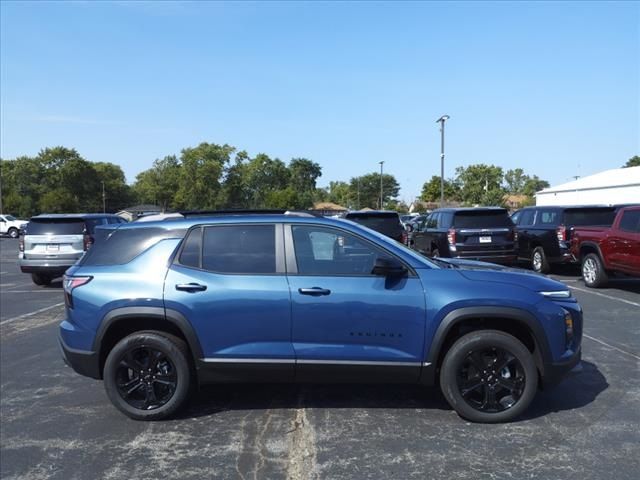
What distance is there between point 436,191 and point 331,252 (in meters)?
76.2

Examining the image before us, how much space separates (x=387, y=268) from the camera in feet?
13.9

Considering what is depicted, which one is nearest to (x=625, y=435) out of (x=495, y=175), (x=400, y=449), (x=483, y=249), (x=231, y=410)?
(x=400, y=449)

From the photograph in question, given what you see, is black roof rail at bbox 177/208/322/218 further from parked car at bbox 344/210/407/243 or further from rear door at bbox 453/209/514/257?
parked car at bbox 344/210/407/243

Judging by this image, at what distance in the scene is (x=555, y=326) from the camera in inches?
168

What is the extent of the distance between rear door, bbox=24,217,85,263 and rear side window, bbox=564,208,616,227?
11.7 meters

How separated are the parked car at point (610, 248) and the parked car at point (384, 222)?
13.7 feet

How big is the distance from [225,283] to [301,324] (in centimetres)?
70

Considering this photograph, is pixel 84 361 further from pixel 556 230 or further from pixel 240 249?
pixel 556 230

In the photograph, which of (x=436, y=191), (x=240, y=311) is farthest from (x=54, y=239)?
(x=436, y=191)

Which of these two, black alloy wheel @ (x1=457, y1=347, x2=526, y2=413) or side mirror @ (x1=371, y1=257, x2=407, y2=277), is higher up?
side mirror @ (x1=371, y1=257, x2=407, y2=277)

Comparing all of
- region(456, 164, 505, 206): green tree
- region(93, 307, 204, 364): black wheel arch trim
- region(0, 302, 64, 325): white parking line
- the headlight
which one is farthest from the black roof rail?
region(456, 164, 505, 206): green tree

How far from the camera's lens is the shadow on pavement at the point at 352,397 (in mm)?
4691

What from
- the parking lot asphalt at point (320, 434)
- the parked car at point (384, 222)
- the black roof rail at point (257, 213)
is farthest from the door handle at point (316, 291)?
the parked car at point (384, 222)

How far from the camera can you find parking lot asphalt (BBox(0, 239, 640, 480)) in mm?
3648
